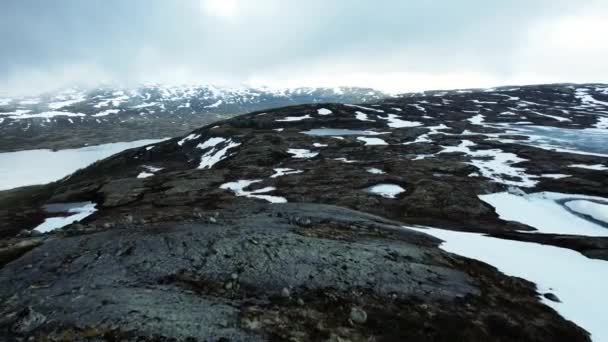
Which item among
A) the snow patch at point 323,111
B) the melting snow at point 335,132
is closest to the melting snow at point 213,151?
the melting snow at point 335,132

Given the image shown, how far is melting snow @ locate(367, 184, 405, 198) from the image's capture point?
49781mm

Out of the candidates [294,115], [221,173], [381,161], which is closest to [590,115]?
[294,115]

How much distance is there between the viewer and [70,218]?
51.3 meters

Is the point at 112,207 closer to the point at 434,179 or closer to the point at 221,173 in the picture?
the point at 221,173

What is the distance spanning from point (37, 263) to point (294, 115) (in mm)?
110874

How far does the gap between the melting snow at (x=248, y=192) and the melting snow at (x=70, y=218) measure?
1914cm

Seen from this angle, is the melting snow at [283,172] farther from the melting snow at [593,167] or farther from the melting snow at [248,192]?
the melting snow at [593,167]

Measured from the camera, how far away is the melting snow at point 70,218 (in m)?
46.3

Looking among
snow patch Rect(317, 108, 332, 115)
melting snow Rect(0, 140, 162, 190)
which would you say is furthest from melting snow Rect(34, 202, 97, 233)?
melting snow Rect(0, 140, 162, 190)

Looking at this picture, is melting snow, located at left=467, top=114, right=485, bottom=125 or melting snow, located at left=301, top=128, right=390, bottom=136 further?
melting snow, located at left=467, top=114, right=485, bottom=125

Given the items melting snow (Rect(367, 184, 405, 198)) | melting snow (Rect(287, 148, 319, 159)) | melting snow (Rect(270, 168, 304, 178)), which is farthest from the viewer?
melting snow (Rect(287, 148, 319, 159))

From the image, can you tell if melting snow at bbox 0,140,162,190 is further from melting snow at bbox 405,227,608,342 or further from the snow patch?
melting snow at bbox 405,227,608,342

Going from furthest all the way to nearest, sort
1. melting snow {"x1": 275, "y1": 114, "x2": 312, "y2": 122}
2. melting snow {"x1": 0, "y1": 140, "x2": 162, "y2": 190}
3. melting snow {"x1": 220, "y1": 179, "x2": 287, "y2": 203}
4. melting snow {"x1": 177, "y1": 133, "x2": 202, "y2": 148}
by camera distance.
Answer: melting snow {"x1": 0, "y1": 140, "x2": 162, "y2": 190}, melting snow {"x1": 275, "y1": 114, "x2": 312, "y2": 122}, melting snow {"x1": 177, "y1": 133, "x2": 202, "y2": 148}, melting snow {"x1": 220, "y1": 179, "x2": 287, "y2": 203}

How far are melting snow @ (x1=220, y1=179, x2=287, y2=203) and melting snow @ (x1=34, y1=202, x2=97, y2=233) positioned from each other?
754 inches
